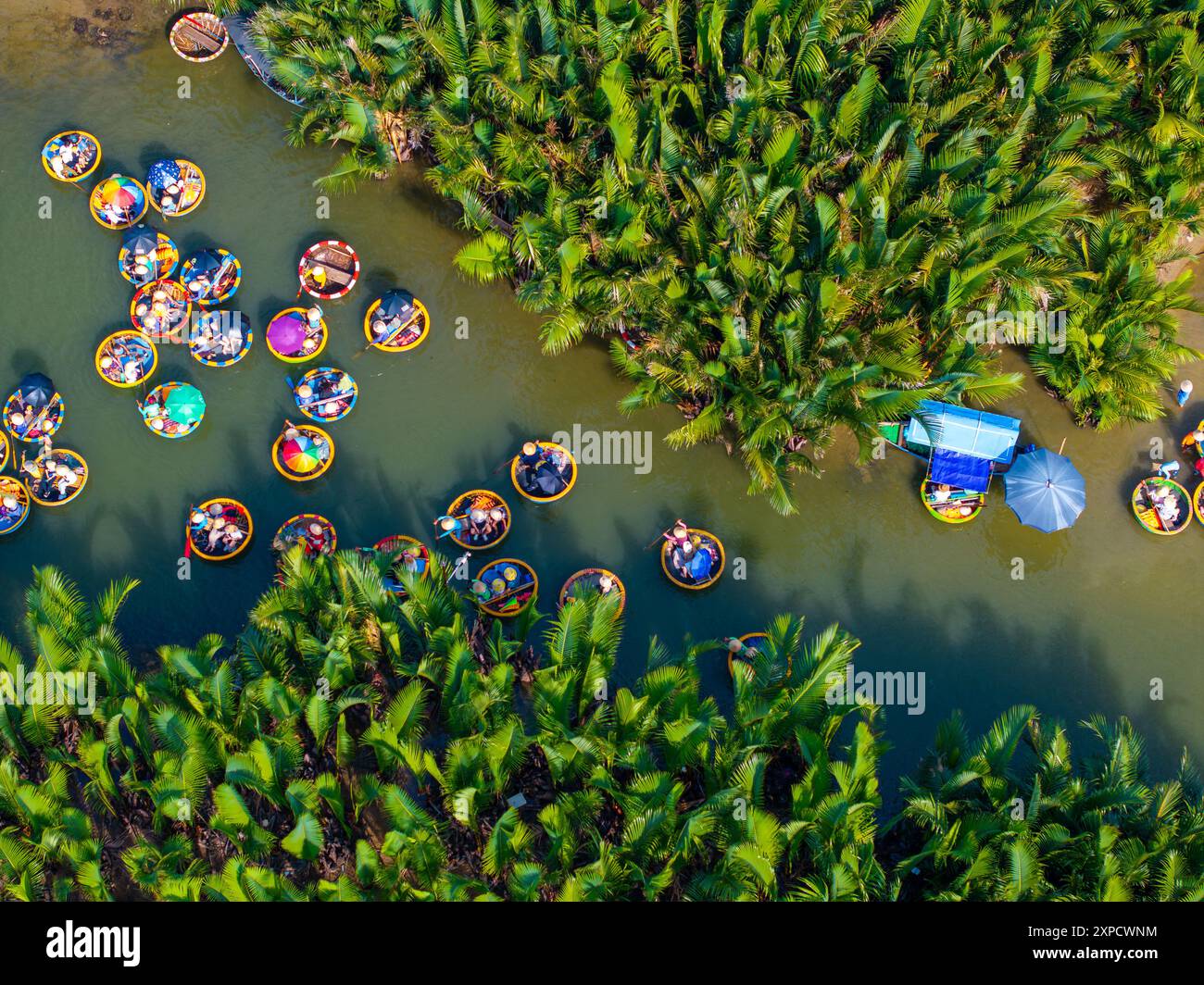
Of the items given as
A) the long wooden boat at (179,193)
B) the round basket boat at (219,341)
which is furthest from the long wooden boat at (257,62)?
the round basket boat at (219,341)

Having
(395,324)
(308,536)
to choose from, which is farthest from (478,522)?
(395,324)

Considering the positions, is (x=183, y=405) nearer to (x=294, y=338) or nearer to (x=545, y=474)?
(x=294, y=338)

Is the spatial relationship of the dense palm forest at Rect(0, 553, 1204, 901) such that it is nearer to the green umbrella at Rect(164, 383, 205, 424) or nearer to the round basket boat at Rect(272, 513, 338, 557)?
the round basket boat at Rect(272, 513, 338, 557)

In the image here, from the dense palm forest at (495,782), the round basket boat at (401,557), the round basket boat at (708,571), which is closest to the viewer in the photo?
the dense palm forest at (495,782)

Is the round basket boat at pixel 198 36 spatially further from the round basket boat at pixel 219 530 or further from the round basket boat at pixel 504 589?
the round basket boat at pixel 504 589

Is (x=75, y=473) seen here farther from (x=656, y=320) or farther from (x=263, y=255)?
(x=656, y=320)

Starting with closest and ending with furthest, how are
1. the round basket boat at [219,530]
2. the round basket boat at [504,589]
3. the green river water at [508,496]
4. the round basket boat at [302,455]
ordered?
the round basket boat at [504,589], the green river water at [508,496], the round basket boat at [219,530], the round basket boat at [302,455]
